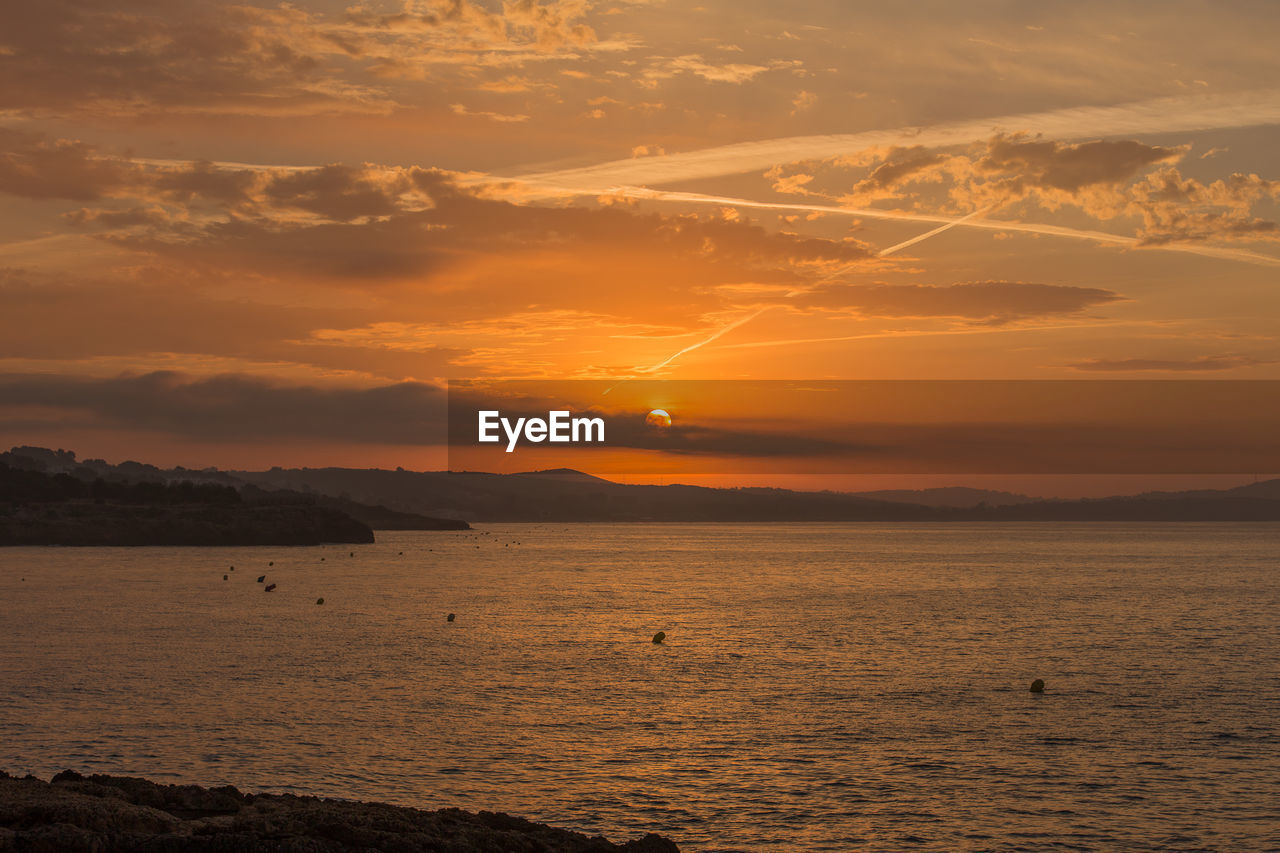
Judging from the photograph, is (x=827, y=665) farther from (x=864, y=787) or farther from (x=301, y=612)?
(x=301, y=612)

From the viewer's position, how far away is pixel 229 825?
1978 cm

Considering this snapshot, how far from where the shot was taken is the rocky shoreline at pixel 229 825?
18.5 m

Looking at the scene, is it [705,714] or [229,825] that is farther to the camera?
[705,714]

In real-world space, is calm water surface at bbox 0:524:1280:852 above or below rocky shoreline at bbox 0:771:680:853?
below

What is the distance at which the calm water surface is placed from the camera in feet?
91.6

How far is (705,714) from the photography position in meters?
40.5

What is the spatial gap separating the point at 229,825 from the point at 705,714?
23318 mm

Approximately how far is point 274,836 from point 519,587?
10013 cm

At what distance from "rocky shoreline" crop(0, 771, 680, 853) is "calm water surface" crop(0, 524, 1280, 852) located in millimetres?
4559

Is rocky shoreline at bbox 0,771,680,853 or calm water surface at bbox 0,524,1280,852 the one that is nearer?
rocky shoreline at bbox 0,771,680,853

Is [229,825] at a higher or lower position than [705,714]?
higher

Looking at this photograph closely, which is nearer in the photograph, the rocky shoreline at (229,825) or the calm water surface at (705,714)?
the rocky shoreline at (229,825)

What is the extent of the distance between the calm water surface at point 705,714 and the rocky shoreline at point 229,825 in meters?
4.56

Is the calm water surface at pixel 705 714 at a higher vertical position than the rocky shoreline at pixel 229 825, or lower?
lower
